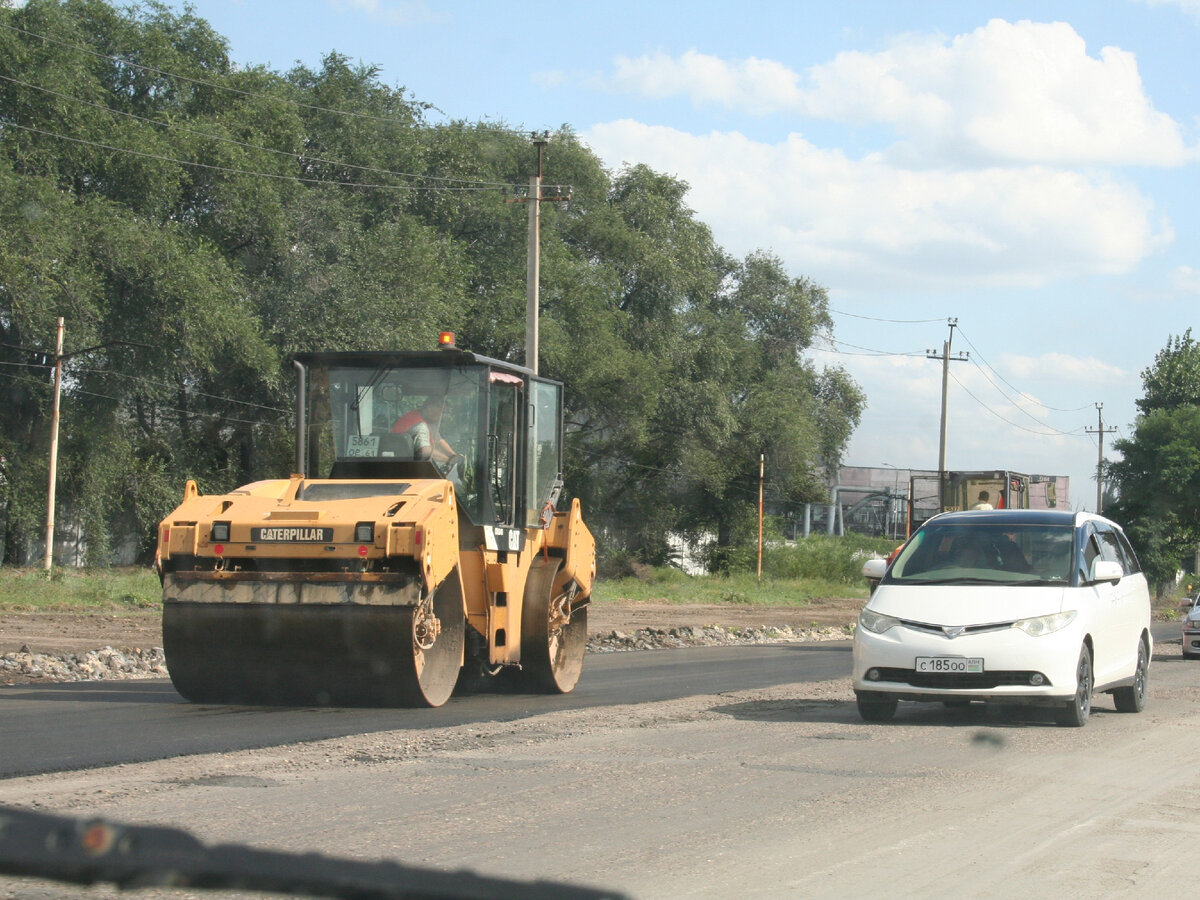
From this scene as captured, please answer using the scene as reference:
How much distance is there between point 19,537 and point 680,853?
33453mm

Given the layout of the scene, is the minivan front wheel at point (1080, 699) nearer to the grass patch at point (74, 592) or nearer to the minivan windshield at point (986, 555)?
the minivan windshield at point (986, 555)

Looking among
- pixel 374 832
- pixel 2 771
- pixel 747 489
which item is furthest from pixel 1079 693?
pixel 747 489

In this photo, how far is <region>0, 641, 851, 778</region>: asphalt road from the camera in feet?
28.2

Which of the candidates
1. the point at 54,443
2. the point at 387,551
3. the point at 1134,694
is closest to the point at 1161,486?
the point at 54,443

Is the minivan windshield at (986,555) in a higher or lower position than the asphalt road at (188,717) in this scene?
higher

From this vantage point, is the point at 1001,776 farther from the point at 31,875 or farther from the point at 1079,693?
the point at 31,875

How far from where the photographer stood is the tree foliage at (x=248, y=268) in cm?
3247

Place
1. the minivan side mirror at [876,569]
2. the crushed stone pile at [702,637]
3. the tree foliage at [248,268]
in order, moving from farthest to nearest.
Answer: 1. the tree foliage at [248,268]
2. the crushed stone pile at [702,637]
3. the minivan side mirror at [876,569]

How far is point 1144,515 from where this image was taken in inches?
2440

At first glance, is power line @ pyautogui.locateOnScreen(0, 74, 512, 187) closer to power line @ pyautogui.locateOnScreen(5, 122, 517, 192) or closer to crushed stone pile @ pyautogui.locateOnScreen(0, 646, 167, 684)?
power line @ pyautogui.locateOnScreen(5, 122, 517, 192)

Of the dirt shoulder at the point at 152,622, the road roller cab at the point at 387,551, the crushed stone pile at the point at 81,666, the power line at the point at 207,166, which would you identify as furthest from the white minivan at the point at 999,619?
the power line at the point at 207,166

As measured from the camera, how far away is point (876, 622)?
35.9 feet

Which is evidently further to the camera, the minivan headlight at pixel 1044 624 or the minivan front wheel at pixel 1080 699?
the minivan front wheel at pixel 1080 699

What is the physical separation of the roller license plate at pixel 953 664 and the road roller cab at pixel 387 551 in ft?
12.2
